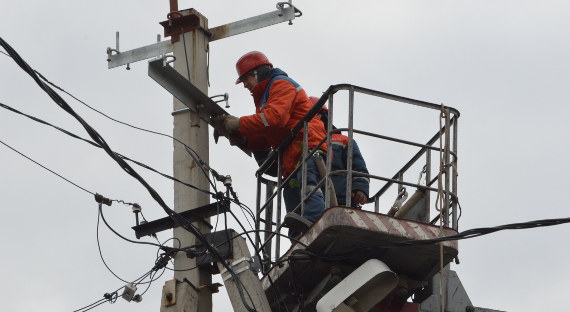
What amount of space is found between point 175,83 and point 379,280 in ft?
9.12

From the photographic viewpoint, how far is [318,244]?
11.4 meters

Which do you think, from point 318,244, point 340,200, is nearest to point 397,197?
point 340,200

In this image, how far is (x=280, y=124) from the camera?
13.0m

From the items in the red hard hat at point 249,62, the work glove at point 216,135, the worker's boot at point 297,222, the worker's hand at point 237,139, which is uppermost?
the red hard hat at point 249,62

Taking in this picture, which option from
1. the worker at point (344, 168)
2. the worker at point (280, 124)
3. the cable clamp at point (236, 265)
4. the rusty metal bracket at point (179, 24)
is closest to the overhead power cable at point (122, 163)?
the cable clamp at point (236, 265)

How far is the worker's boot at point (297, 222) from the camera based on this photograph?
11648 millimetres

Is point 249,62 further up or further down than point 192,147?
further up

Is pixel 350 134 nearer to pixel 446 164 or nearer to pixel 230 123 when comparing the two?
pixel 446 164

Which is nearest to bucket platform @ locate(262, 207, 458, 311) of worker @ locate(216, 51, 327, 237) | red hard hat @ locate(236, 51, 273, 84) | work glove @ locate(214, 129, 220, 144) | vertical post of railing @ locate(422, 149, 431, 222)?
worker @ locate(216, 51, 327, 237)

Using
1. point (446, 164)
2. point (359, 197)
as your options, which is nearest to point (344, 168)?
point (359, 197)

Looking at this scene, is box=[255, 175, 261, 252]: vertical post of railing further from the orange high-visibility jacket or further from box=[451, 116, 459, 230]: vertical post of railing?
box=[451, 116, 459, 230]: vertical post of railing

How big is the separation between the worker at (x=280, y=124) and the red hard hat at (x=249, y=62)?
0.07 ft

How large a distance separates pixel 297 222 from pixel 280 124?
1592mm

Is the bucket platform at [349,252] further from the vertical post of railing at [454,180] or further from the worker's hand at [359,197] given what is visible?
the worker's hand at [359,197]
